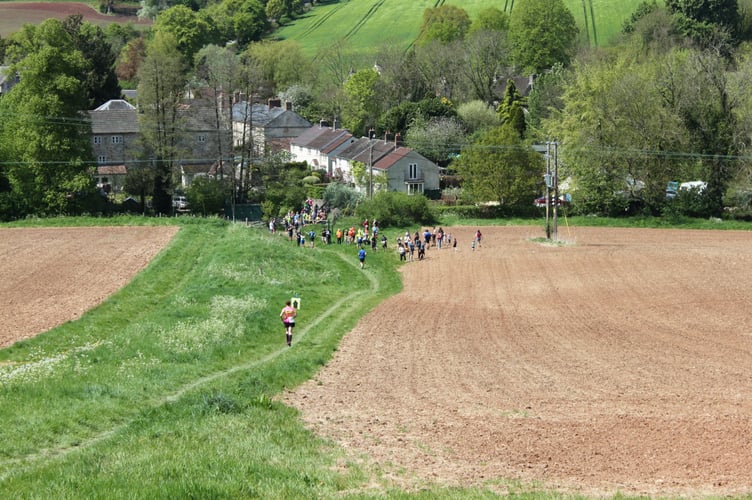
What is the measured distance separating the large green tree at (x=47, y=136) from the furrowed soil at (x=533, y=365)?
12898mm

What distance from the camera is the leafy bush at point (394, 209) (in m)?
69.6

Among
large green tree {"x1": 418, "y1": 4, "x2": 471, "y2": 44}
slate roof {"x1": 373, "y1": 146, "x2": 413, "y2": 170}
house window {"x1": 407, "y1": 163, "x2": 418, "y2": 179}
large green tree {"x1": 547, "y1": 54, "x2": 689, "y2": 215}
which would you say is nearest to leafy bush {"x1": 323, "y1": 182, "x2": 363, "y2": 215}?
slate roof {"x1": 373, "y1": 146, "x2": 413, "y2": 170}

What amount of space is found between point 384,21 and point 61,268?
136402 mm

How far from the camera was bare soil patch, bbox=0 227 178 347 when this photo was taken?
113 ft

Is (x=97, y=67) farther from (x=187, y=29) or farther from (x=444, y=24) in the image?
(x=444, y=24)

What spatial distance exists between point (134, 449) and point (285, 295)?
68.0 ft

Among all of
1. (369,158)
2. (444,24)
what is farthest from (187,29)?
(369,158)

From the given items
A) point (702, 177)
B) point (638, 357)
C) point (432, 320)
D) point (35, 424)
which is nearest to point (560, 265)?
point (432, 320)

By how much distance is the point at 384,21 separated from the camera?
6870 inches

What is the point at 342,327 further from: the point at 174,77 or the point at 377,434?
the point at 174,77

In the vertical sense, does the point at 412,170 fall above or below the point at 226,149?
below

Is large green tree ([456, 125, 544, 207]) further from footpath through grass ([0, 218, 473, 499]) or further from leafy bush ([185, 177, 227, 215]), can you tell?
footpath through grass ([0, 218, 473, 499])

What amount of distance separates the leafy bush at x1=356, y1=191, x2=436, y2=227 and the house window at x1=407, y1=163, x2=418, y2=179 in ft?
57.8

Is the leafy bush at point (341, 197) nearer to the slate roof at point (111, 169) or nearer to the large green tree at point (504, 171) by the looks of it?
the large green tree at point (504, 171)
